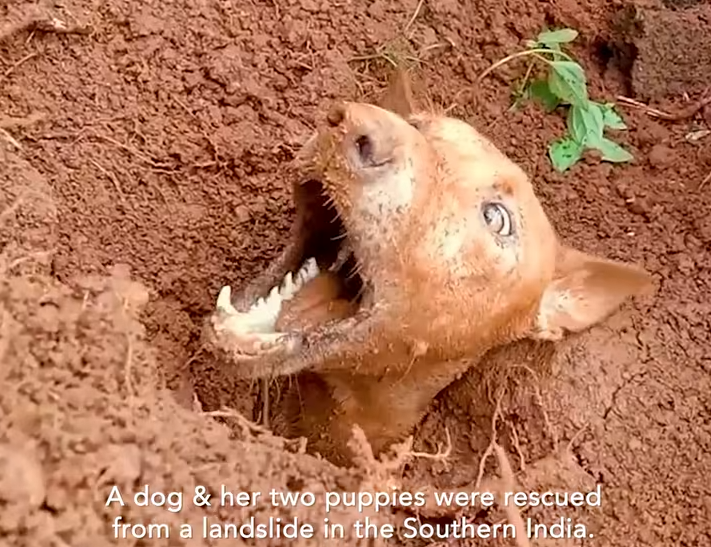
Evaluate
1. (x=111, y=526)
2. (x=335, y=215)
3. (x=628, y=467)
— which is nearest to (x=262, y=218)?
(x=335, y=215)

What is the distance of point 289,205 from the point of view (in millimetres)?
3385

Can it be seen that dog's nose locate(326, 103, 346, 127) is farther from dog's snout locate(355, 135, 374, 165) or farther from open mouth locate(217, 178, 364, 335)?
open mouth locate(217, 178, 364, 335)

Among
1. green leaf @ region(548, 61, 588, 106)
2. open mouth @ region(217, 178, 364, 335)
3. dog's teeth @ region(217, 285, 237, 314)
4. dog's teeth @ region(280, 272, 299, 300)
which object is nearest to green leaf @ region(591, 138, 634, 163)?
green leaf @ region(548, 61, 588, 106)

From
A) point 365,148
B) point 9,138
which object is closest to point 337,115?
point 365,148

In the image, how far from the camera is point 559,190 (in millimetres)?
3549

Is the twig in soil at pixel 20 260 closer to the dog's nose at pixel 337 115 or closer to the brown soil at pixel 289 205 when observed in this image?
the brown soil at pixel 289 205

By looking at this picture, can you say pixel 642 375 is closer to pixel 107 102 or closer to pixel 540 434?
pixel 540 434

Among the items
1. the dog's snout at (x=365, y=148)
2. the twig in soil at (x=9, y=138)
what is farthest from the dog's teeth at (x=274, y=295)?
the twig in soil at (x=9, y=138)

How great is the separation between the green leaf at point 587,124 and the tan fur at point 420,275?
0.54 m

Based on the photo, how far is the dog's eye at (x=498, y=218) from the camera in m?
2.85

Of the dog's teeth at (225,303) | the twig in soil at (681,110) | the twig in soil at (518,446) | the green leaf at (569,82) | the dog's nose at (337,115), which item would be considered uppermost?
the dog's nose at (337,115)

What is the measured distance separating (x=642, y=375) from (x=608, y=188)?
0.58 meters

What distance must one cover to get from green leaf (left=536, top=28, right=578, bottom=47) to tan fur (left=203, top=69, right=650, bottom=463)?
62 centimetres

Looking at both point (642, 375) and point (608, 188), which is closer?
point (642, 375)
